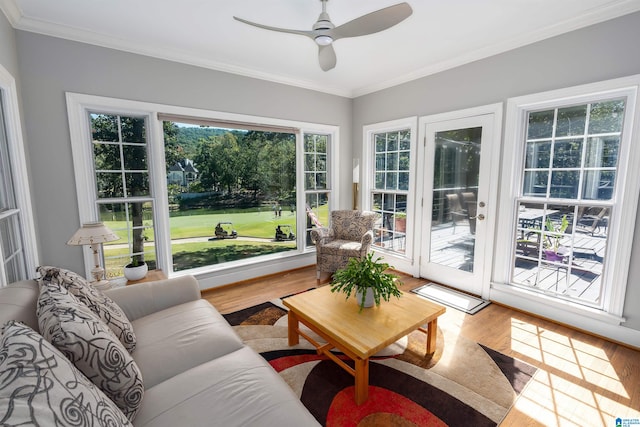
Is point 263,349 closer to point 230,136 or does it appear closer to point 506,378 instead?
point 506,378

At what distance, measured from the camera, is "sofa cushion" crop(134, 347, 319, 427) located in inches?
44.9

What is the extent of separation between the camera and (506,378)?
6.75ft

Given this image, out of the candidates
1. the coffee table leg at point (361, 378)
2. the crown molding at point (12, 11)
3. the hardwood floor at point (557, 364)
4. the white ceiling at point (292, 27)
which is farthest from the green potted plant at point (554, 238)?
the crown molding at point (12, 11)

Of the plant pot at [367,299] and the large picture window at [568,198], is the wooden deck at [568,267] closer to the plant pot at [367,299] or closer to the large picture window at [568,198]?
the large picture window at [568,198]

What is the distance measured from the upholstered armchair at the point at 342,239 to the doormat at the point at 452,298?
856mm

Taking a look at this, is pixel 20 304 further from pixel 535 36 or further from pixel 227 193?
pixel 535 36

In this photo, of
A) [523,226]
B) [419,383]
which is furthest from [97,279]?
[523,226]

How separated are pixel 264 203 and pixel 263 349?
7.44 feet

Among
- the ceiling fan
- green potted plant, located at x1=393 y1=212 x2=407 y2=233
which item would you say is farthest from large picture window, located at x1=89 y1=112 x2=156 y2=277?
green potted plant, located at x1=393 y1=212 x2=407 y2=233

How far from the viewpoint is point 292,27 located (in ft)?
8.66

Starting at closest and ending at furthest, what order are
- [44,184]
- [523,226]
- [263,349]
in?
[263,349] < [44,184] < [523,226]

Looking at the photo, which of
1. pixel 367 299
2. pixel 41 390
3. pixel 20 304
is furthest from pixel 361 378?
pixel 20 304

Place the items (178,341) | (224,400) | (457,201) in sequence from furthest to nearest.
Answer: (457,201)
(178,341)
(224,400)

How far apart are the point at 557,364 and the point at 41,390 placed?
297 centimetres
